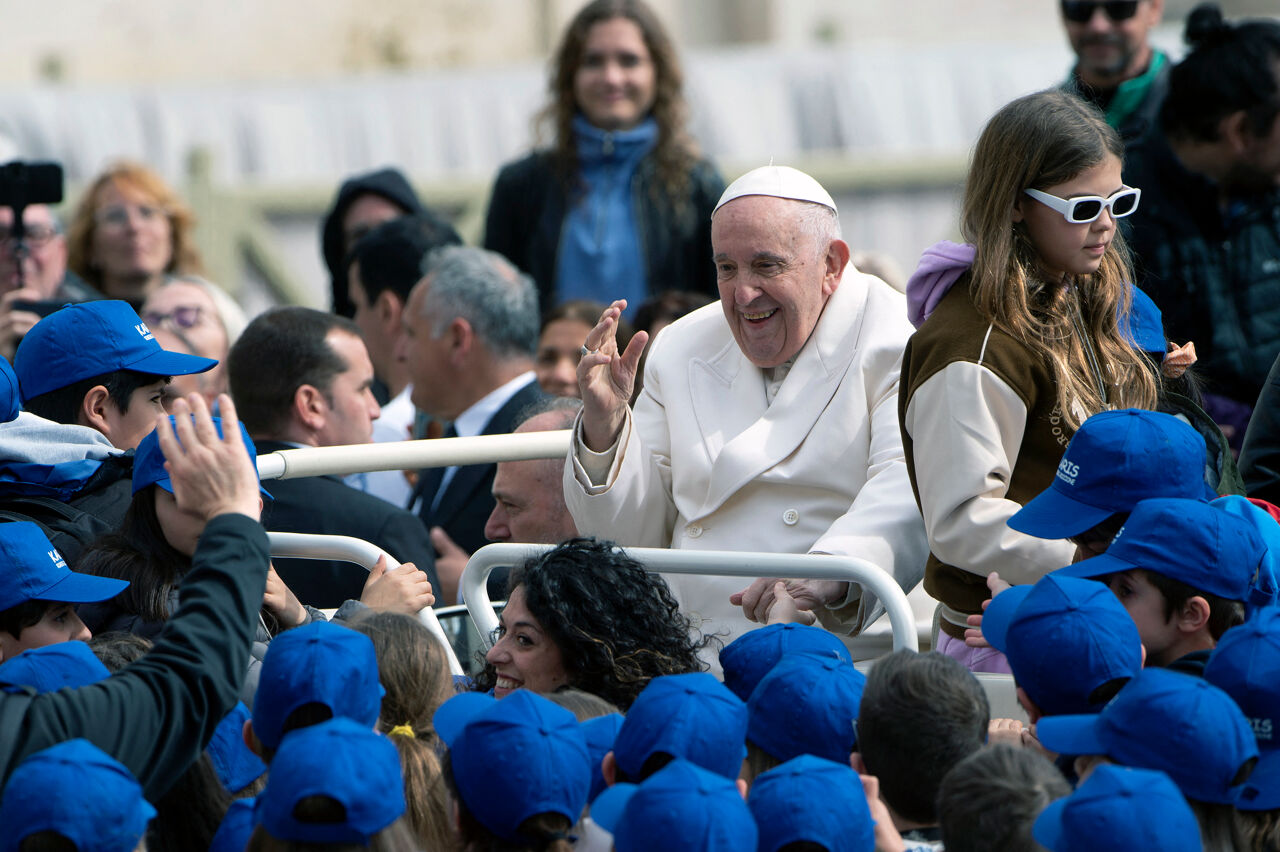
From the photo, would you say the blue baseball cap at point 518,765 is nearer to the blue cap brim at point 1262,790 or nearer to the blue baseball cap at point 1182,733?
the blue baseball cap at point 1182,733

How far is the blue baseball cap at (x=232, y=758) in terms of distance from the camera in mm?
2963

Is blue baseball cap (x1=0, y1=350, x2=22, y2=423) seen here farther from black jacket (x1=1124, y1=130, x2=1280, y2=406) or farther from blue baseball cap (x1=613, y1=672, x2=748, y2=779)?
black jacket (x1=1124, y1=130, x2=1280, y2=406)

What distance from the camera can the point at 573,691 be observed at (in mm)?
3109

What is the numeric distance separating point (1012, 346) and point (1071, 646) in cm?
97

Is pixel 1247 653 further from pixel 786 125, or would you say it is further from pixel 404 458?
pixel 786 125

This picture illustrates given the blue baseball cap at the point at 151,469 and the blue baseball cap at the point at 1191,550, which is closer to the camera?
Result: the blue baseball cap at the point at 1191,550

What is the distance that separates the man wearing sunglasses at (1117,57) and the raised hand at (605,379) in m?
2.27

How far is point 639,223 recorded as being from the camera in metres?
6.55

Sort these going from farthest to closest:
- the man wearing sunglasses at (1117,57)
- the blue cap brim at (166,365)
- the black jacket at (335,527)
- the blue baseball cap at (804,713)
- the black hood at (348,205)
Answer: the black hood at (348,205) → the man wearing sunglasses at (1117,57) → the black jacket at (335,527) → the blue cap brim at (166,365) → the blue baseball cap at (804,713)

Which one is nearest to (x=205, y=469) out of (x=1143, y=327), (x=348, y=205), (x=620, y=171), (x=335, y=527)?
(x=335, y=527)

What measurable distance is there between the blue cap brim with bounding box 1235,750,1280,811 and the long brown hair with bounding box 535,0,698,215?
163 inches

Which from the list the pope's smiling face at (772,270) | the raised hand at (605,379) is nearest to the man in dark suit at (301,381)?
the raised hand at (605,379)

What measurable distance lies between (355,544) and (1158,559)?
162 centimetres

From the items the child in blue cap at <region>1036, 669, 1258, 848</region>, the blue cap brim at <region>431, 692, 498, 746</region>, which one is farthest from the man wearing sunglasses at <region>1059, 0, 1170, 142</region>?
the blue cap brim at <region>431, 692, 498, 746</region>
